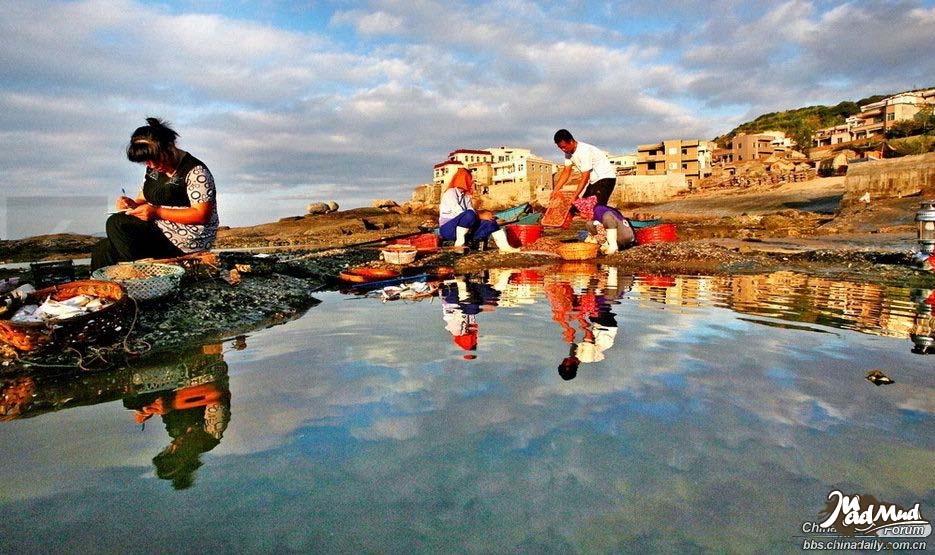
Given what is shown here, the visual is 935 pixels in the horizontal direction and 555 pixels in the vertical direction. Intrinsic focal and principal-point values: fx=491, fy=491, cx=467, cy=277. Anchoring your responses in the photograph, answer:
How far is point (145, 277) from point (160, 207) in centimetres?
103

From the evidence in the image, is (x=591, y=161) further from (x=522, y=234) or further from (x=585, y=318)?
(x=585, y=318)

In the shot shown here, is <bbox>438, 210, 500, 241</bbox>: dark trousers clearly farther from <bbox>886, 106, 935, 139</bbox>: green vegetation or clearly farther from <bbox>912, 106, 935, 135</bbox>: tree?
<bbox>886, 106, 935, 139</bbox>: green vegetation

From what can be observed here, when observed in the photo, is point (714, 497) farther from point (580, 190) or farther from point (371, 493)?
point (580, 190)

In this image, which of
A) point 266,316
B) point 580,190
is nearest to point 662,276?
point 580,190

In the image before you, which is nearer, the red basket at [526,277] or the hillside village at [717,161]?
the red basket at [526,277]

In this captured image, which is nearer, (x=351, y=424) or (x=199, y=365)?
(x=351, y=424)

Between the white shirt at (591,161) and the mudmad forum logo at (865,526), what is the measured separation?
11110 mm

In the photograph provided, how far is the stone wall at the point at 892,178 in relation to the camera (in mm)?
22750

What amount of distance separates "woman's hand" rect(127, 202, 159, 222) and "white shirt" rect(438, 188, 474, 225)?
7721mm

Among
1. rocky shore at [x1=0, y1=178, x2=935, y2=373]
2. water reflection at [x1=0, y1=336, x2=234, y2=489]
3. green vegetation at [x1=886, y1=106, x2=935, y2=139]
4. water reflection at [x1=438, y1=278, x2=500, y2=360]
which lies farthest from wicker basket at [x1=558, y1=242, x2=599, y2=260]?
green vegetation at [x1=886, y1=106, x2=935, y2=139]

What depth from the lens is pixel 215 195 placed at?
6289 mm

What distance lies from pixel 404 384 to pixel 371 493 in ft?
4.54

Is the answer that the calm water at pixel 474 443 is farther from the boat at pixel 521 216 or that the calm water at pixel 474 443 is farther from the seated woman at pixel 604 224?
the boat at pixel 521 216

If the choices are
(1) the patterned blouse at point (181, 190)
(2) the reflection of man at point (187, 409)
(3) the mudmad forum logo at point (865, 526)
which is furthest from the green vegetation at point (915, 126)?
(2) the reflection of man at point (187, 409)
